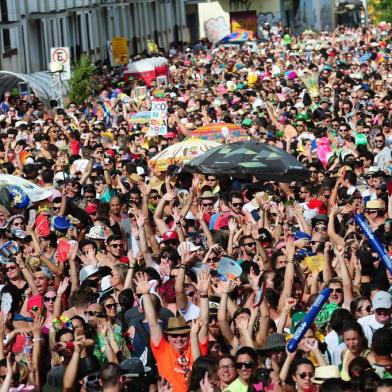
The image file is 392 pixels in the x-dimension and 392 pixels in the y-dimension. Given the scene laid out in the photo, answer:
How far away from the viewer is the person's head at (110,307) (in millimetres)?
10922

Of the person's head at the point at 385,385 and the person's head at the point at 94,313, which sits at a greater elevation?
the person's head at the point at 385,385

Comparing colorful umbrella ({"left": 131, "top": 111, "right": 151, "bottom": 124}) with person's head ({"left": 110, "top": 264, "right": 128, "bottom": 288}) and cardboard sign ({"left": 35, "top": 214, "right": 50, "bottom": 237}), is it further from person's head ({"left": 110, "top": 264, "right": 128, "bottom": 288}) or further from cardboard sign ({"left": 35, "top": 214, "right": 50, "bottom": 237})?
person's head ({"left": 110, "top": 264, "right": 128, "bottom": 288})

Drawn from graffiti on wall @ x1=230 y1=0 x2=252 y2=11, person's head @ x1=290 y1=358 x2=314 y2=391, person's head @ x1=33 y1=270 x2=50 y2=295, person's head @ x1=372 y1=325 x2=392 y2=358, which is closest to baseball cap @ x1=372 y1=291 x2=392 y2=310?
person's head @ x1=372 y1=325 x2=392 y2=358

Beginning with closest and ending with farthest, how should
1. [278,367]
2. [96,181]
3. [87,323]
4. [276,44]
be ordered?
1. [278,367]
2. [87,323]
3. [96,181]
4. [276,44]

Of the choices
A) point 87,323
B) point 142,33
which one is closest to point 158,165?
point 87,323

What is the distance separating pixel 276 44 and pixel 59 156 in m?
33.9

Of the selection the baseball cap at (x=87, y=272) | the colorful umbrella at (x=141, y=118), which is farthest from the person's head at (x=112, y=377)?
the colorful umbrella at (x=141, y=118)

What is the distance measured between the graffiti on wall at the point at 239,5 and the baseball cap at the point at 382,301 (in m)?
71.1

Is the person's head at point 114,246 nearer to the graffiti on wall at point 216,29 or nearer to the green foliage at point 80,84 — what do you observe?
the green foliage at point 80,84

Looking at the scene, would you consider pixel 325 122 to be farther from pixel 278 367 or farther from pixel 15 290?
pixel 278 367

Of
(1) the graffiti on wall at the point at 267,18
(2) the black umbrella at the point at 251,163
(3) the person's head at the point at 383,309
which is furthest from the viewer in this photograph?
(1) the graffiti on wall at the point at 267,18

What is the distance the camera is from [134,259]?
1312cm

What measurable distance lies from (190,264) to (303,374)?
3.08 meters

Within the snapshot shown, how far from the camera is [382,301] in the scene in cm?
1051
